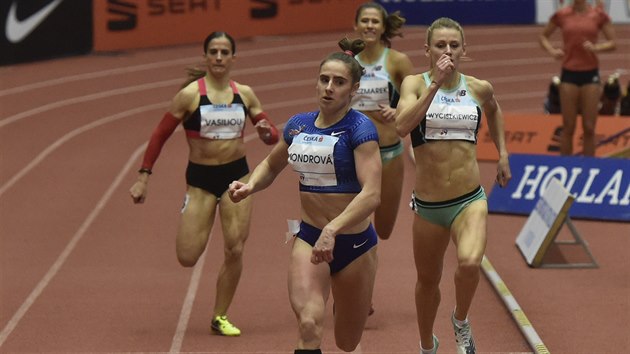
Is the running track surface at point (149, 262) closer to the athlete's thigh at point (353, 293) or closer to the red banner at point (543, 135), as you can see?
the red banner at point (543, 135)

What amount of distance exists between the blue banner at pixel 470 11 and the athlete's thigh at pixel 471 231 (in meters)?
18.7

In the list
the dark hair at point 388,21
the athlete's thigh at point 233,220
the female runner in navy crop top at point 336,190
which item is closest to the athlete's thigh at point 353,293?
the female runner in navy crop top at point 336,190

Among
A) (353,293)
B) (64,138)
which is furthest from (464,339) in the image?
(64,138)

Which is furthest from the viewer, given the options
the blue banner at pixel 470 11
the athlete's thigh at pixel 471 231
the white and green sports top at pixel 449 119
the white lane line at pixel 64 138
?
the blue banner at pixel 470 11

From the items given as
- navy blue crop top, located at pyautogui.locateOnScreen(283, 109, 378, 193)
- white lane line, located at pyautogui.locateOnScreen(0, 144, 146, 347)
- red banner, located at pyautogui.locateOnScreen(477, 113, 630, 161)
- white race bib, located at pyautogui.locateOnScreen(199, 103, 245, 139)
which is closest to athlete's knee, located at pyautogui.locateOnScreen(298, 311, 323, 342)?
navy blue crop top, located at pyautogui.locateOnScreen(283, 109, 378, 193)

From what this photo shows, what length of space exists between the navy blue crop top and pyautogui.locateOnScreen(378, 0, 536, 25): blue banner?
1945 cm

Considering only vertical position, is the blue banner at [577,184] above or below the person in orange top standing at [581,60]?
below

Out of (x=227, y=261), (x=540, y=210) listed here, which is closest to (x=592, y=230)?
(x=540, y=210)

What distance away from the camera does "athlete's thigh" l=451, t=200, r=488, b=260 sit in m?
7.95

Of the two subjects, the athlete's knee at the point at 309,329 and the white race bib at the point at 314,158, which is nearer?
the athlete's knee at the point at 309,329

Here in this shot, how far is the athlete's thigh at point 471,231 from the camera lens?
313 inches

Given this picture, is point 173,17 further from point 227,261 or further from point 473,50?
point 227,261

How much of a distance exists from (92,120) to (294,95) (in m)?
3.87

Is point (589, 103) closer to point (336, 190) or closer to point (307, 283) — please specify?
point (336, 190)
